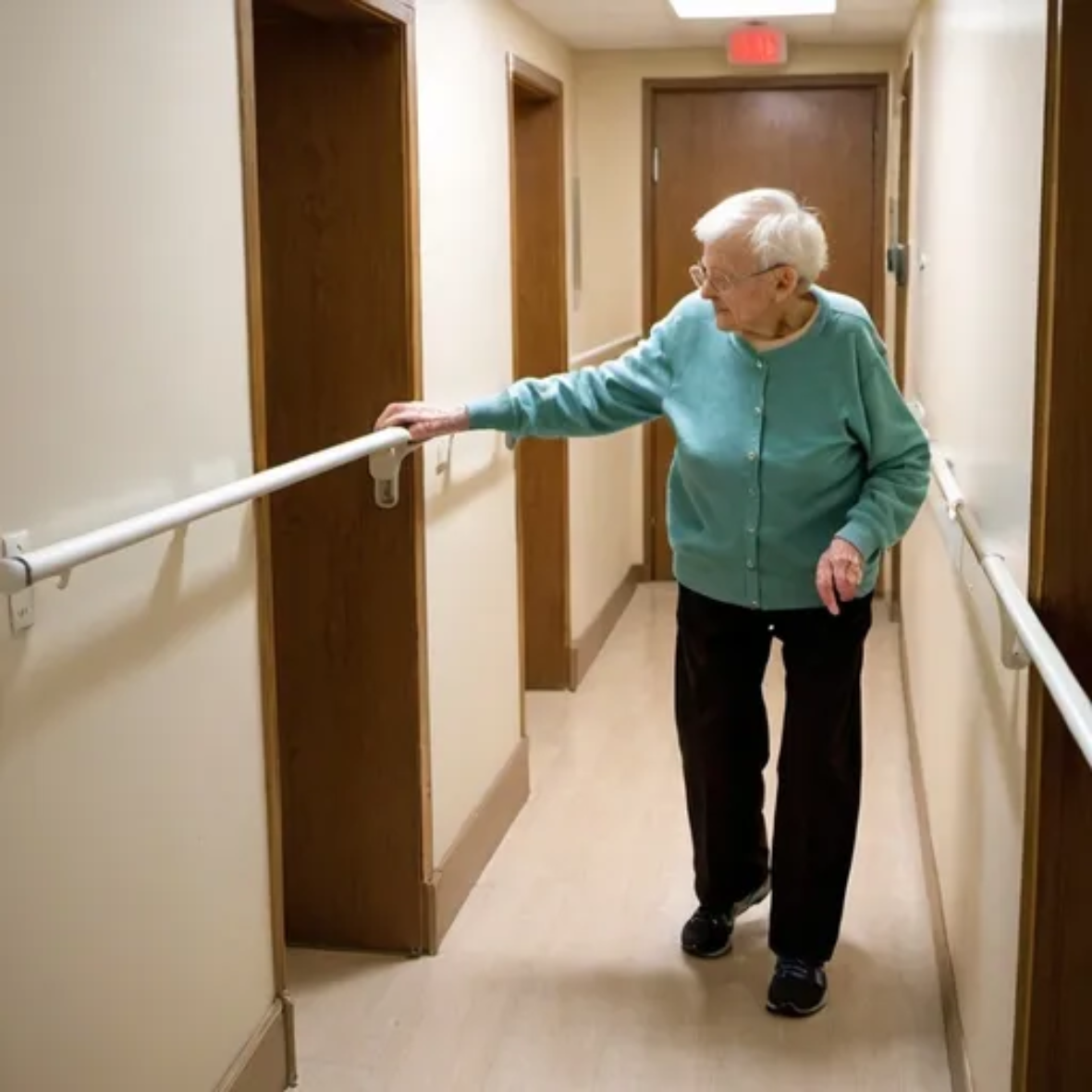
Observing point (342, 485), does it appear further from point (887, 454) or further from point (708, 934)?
point (708, 934)

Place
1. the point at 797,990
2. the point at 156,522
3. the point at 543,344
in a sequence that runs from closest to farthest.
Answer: the point at 156,522
the point at 797,990
the point at 543,344

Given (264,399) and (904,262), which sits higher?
(904,262)

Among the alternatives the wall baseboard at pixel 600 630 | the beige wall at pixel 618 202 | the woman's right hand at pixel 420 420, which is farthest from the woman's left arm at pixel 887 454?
the beige wall at pixel 618 202

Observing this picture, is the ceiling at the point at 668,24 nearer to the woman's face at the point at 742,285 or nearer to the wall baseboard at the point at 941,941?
the woman's face at the point at 742,285

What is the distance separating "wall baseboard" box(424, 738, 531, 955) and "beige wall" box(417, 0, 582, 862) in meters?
0.03

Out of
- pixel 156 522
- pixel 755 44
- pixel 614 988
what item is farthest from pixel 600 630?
pixel 156 522

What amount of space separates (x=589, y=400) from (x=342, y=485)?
48cm

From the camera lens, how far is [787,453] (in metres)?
2.66

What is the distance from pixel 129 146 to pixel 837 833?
167 cm

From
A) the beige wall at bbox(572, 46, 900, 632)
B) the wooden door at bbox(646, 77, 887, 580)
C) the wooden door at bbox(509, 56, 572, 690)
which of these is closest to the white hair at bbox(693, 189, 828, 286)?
the wooden door at bbox(509, 56, 572, 690)

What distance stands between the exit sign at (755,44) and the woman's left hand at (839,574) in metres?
3.23

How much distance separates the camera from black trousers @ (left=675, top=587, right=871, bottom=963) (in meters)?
2.75

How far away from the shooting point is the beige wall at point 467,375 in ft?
10.2

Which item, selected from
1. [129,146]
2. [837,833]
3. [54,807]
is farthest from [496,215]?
[54,807]
